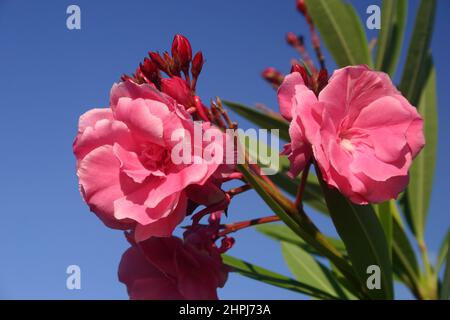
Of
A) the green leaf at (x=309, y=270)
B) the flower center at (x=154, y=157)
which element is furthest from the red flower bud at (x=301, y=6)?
the flower center at (x=154, y=157)

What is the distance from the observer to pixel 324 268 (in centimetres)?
182

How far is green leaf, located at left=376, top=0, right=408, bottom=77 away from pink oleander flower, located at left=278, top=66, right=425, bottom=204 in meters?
0.95

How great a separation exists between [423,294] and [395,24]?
0.92 metres

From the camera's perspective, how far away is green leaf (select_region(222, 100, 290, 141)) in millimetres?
1823

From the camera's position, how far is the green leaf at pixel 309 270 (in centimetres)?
175

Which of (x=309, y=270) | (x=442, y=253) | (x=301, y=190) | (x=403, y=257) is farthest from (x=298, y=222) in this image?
(x=442, y=253)

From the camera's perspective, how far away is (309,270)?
182 cm

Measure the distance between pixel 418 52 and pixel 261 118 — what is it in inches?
22.2

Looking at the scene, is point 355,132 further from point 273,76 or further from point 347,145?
point 273,76

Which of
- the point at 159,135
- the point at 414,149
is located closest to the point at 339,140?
the point at 414,149

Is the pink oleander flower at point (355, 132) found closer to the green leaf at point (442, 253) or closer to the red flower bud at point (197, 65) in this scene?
the red flower bud at point (197, 65)

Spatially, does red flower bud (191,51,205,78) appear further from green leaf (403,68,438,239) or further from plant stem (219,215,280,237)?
green leaf (403,68,438,239)

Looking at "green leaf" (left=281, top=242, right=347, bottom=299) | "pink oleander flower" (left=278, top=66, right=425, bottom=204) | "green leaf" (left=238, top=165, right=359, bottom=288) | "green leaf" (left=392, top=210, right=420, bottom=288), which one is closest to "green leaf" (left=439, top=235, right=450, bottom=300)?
"green leaf" (left=392, top=210, right=420, bottom=288)
